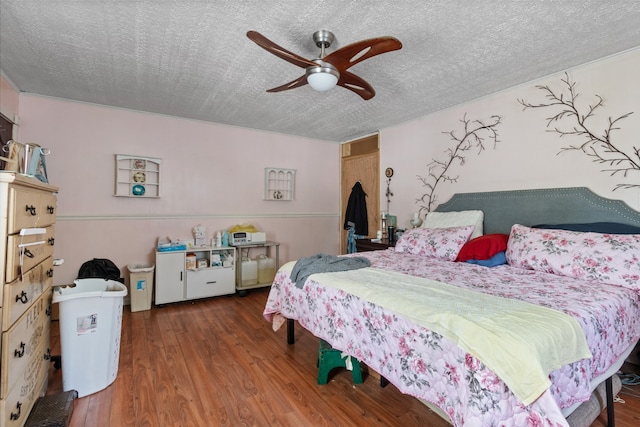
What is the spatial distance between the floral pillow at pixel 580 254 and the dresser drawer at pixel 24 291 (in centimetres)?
314

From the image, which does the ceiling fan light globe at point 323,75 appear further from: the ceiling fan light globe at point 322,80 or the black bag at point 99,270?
the black bag at point 99,270

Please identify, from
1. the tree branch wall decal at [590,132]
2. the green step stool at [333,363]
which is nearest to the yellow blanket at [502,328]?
the green step stool at [333,363]

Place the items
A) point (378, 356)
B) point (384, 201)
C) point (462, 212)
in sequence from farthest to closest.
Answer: point (384, 201)
point (462, 212)
point (378, 356)

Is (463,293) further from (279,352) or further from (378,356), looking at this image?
(279,352)

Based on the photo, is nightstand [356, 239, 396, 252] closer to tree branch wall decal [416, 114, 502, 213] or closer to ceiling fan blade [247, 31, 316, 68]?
tree branch wall decal [416, 114, 502, 213]

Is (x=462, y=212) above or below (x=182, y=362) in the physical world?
above

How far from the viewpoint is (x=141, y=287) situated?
3525 mm

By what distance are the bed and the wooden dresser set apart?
1.46m

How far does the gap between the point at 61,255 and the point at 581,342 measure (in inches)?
180

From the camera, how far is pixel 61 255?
3.44 m

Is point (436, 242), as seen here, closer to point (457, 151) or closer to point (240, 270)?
point (457, 151)

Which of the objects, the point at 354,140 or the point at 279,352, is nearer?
the point at 279,352

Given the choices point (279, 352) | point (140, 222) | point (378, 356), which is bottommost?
point (279, 352)

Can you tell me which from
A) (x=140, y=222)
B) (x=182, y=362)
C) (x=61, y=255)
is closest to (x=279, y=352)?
(x=182, y=362)
